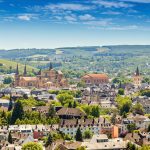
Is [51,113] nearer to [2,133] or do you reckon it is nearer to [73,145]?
[2,133]

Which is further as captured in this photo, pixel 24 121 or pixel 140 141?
pixel 24 121

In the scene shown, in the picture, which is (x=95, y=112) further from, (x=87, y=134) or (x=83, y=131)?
(x=87, y=134)

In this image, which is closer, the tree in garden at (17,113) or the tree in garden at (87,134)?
the tree in garden at (87,134)

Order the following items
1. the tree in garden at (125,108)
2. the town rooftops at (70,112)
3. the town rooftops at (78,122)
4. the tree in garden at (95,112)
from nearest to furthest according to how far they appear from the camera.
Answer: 1. the town rooftops at (78,122)
2. the town rooftops at (70,112)
3. the tree in garden at (95,112)
4. the tree in garden at (125,108)

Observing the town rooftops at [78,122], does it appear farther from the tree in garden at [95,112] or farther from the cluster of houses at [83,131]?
the tree in garden at [95,112]

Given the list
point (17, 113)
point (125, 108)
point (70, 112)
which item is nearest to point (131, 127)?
point (70, 112)

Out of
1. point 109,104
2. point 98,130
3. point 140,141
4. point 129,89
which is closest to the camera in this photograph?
point 140,141

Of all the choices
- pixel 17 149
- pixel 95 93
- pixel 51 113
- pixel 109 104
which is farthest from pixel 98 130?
pixel 95 93

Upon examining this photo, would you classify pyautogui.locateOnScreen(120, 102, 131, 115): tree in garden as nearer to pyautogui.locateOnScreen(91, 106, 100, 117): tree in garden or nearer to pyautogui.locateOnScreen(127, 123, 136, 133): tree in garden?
pyautogui.locateOnScreen(91, 106, 100, 117): tree in garden

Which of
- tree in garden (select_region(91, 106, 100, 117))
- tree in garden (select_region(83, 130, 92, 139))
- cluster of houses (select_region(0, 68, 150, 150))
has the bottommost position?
tree in garden (select_region(83, 130, 92, 139))

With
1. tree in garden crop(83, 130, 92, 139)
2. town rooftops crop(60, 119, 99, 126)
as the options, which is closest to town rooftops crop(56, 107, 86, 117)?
town rooftops crop(60, 119, 99, 126)

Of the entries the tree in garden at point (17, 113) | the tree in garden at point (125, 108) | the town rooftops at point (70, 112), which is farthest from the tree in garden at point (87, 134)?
the tree in garden at point (125, 108)
